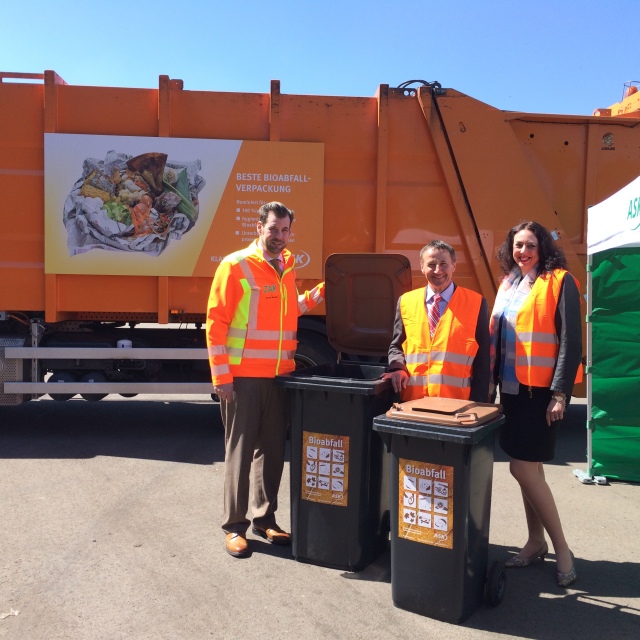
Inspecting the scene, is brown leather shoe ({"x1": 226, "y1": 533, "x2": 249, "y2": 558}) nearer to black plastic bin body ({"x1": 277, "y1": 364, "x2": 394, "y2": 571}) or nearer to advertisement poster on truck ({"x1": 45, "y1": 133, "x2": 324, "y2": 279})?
black plastic bin body ({"x1": 277, "y1": 364, "x2": 394, "y2": 571})

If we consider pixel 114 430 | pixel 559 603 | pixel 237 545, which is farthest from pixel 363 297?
pixel 114 430

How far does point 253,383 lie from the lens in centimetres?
367

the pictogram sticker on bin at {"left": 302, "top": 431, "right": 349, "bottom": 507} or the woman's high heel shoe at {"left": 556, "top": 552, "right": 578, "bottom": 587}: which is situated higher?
the pictogram sticker on bin at {"left": 302, "top": 431, "right": 349, "bottom": 507}

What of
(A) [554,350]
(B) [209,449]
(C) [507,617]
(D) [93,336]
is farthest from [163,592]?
(D) [93,336]

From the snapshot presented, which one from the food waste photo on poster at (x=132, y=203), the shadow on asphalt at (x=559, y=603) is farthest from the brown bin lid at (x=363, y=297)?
the food waste photo on poster at (x=132, y=203)

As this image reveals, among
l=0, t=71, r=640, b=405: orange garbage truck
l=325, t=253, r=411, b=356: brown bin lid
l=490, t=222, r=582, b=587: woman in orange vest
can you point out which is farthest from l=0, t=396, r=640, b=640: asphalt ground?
l=0, t=71, r=640, b=405: orange garbage truck

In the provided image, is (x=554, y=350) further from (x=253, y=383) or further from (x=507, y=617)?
(x=253, y=383)

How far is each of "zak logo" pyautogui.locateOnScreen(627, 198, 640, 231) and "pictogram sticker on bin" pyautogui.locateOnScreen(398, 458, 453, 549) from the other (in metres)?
2.27

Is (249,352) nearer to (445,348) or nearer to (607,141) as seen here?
(445,348)

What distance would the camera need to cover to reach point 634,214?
4.12m

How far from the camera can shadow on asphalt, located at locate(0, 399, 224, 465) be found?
5586 millimetres

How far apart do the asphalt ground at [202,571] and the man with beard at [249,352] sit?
0.35 metres

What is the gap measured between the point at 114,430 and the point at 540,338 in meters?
4.56

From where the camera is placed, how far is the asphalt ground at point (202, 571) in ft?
9.33
